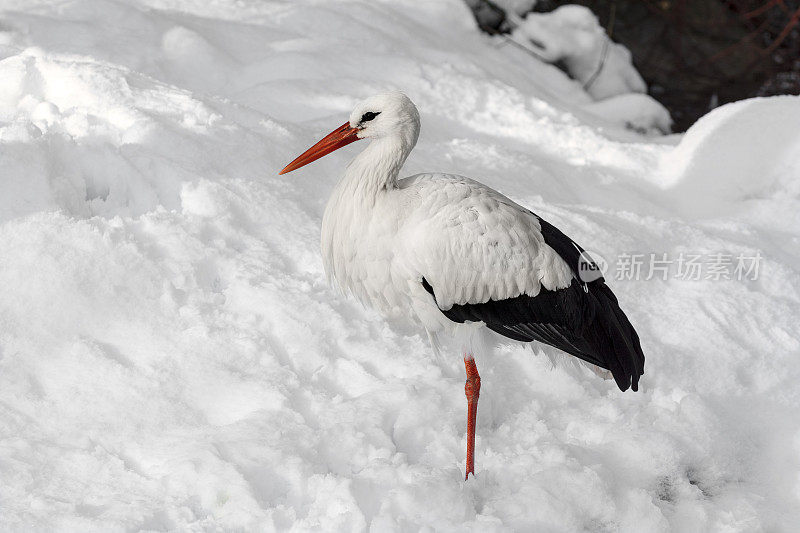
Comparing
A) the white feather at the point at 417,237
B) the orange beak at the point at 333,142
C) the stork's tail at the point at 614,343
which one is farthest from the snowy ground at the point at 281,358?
the orange beak at the point at 333,142

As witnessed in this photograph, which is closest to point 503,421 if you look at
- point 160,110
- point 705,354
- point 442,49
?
point 705,354

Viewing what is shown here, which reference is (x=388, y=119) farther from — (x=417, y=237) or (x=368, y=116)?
(x=417, y=237)

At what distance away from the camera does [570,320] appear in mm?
2902

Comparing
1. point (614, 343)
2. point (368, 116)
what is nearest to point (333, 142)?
point (368, 116)

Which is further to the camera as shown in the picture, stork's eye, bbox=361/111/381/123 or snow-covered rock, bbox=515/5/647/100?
snow-covered rock, bbox=515/5/647/100

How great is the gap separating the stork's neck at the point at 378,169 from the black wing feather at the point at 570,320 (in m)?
0.34

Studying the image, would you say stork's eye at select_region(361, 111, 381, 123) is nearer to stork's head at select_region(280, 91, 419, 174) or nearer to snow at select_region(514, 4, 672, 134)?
stork's head at select_region(280, 91, 419, 174)

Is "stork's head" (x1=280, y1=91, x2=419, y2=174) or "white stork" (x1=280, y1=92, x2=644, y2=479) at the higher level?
"stork's head" (x1=280, y1=91, x2=419, y2=174)

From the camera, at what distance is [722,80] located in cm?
836

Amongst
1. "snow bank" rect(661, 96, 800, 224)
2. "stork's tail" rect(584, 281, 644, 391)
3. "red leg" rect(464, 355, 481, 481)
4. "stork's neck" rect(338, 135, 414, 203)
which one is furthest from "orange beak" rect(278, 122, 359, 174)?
"snow bank" rect(661, 96, 800, 224)

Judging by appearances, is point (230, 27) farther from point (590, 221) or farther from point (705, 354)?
point (705, 354)

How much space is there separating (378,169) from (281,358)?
802 mm

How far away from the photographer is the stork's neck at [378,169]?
280 centimetres

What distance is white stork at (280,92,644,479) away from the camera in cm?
271
